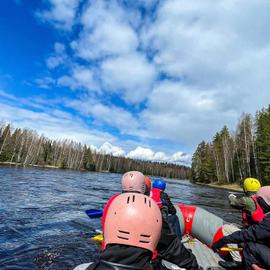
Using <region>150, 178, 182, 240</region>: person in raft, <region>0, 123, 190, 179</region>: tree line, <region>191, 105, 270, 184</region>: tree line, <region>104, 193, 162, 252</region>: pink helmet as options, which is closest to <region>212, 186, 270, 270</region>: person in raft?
<region>150, 178, 182, 240</region>: person in raft

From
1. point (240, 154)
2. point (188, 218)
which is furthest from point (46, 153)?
point (188, 218)

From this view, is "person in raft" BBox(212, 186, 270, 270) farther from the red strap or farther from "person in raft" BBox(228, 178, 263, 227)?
the red strap

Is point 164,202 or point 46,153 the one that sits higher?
point 46,153

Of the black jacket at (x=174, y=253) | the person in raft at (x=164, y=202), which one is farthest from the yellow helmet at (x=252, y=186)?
the black jacket at (x=174, y=253)

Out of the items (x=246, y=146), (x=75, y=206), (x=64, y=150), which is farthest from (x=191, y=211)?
(x=64, y=150)

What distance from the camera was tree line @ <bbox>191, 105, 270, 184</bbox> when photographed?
4178cm

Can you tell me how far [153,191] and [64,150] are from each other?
98856 mm

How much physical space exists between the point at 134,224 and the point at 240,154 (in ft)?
184

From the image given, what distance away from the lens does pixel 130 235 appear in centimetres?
183

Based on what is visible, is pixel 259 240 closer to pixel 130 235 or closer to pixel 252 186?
pixel 252 186

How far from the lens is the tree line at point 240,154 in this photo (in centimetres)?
4178

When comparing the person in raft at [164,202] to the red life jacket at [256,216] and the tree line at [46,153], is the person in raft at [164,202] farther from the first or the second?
the tree line at [46,153]

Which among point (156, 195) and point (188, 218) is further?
point (188, 218)

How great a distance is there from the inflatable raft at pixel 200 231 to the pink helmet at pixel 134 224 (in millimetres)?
4717
